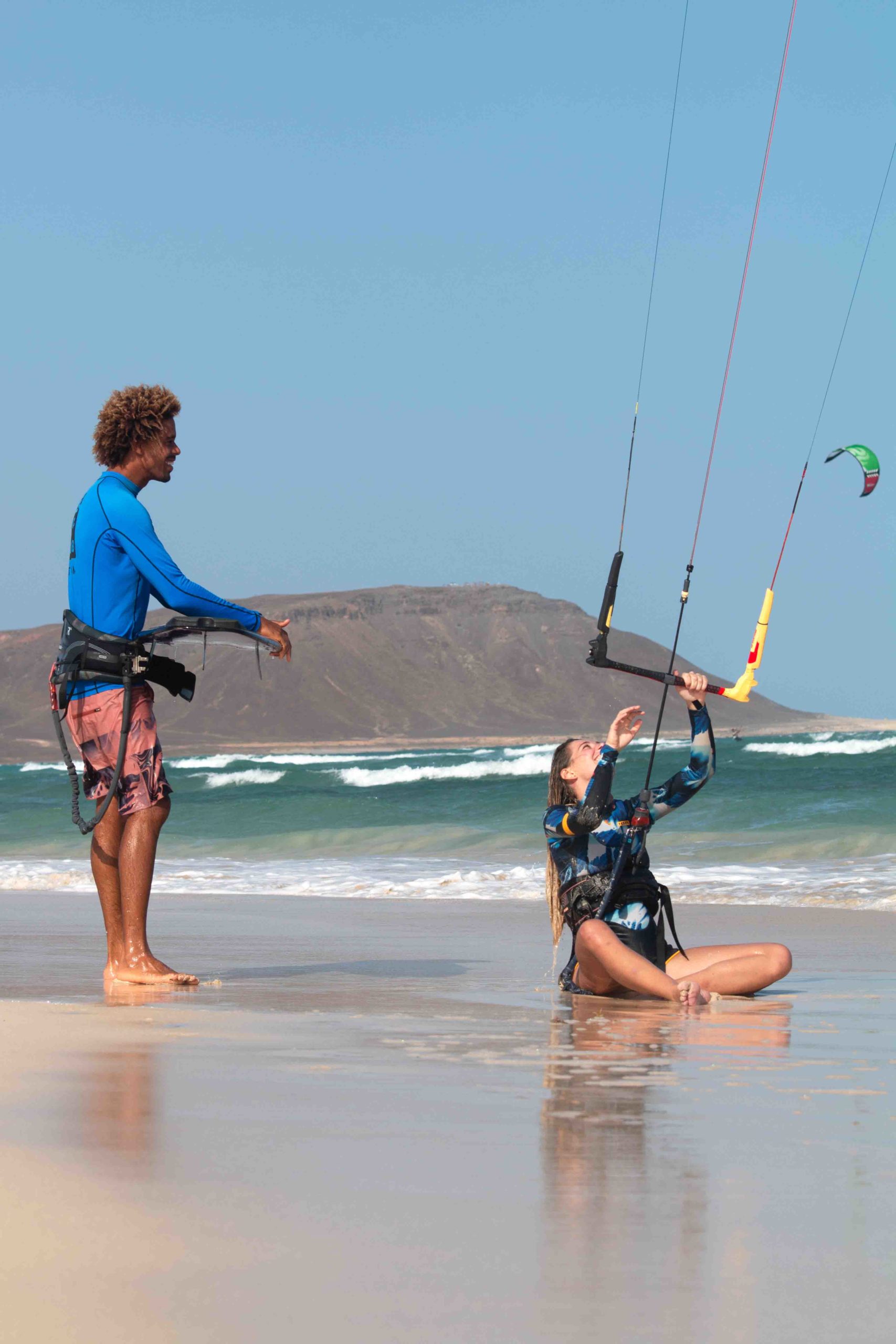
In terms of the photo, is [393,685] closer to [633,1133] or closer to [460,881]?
[460,881]

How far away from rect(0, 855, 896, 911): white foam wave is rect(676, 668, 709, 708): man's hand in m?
4.48

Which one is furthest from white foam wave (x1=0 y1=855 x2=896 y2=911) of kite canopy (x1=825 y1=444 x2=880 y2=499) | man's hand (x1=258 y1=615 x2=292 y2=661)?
man's hand (x1=258 y1=615 x2=292 y2=661)

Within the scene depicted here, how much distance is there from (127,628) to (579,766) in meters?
1.62

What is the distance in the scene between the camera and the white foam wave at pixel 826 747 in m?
54.4

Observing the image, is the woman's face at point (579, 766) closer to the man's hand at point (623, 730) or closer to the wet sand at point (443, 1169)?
the man's hand at point (623, 730)

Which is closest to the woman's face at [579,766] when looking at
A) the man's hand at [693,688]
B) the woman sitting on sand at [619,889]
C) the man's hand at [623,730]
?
the woman sitting on sand at [619,889]

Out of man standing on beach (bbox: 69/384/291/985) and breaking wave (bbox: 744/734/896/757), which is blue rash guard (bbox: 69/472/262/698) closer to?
man standing on beach (bbox: 69/384/291/985)

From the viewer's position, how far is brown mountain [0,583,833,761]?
497ft

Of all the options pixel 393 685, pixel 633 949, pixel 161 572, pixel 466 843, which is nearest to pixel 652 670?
pixel 633 949

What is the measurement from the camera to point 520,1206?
7.77 feet

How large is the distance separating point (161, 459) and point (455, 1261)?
353cm

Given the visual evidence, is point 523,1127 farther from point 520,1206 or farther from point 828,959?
point 828,959

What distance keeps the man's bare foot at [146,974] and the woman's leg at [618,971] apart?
1.29 m

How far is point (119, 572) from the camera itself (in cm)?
495
